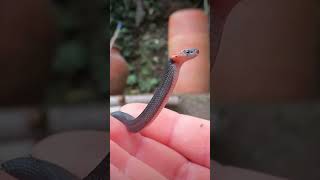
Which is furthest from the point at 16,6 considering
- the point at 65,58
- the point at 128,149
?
the point at 128,149

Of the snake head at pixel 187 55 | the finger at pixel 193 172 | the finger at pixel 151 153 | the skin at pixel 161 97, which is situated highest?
the snake head at pixel 187 55

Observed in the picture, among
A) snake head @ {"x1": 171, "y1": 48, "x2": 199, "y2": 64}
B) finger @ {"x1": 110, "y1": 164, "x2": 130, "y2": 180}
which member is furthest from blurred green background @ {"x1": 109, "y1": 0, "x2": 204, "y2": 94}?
finger @ {"x1": 110, "y1": 164, "x2": 130, "y2": 180}

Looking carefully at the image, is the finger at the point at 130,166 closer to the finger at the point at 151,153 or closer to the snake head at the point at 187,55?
the finger at the point at 151,153

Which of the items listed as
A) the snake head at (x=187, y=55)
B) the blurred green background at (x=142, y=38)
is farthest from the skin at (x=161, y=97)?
the blurred green background at (x=142, y=38)

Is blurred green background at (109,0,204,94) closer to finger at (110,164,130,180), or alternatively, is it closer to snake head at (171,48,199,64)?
snake head at (171,48,199,64)

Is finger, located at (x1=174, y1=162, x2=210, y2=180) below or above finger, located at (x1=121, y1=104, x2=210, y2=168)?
below

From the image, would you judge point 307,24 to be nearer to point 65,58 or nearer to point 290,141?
point 290,141

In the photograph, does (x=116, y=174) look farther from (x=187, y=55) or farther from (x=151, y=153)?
(x=187, y=55)

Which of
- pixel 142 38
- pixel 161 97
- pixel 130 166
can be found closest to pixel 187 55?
pixel 161 97
